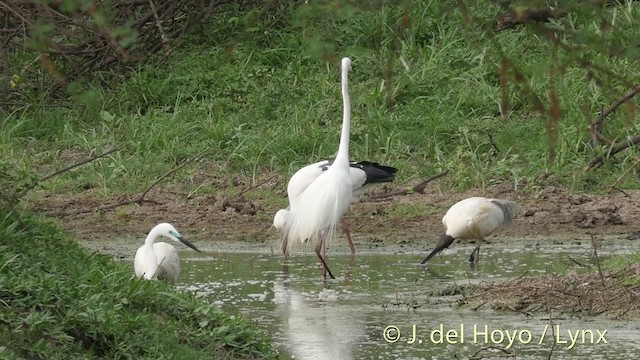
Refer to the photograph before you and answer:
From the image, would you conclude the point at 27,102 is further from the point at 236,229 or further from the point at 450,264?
the point at 450,264

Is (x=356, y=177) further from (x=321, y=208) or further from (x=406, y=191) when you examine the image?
(x=406, y=191)

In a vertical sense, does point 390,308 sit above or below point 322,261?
below

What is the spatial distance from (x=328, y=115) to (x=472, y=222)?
352 centimetres

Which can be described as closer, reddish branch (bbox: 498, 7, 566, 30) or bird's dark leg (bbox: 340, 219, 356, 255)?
reddish branch (bbox: 498, 7, 566, 30)

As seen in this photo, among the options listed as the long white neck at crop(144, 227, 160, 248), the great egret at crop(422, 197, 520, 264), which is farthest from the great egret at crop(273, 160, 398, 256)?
the long white neck at crop(144, 227, 160, 248)

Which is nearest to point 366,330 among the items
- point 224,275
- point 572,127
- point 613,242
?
point 224,275

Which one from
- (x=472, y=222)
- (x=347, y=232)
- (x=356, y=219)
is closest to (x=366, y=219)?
(x=356, y=219)

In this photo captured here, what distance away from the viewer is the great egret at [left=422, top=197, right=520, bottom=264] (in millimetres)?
9555

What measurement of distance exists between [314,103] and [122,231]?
2.89 meters

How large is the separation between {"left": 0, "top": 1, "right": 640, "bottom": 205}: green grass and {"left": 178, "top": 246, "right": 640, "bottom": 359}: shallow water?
1.63m

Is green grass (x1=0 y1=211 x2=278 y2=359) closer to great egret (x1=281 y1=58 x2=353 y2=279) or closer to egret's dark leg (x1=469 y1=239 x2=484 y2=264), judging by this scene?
great egret (x1=281 y1=58 x2=353 y2=279)

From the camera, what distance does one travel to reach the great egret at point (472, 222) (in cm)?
955

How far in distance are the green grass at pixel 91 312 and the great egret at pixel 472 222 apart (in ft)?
11.8

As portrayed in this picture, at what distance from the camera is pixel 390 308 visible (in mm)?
7840
